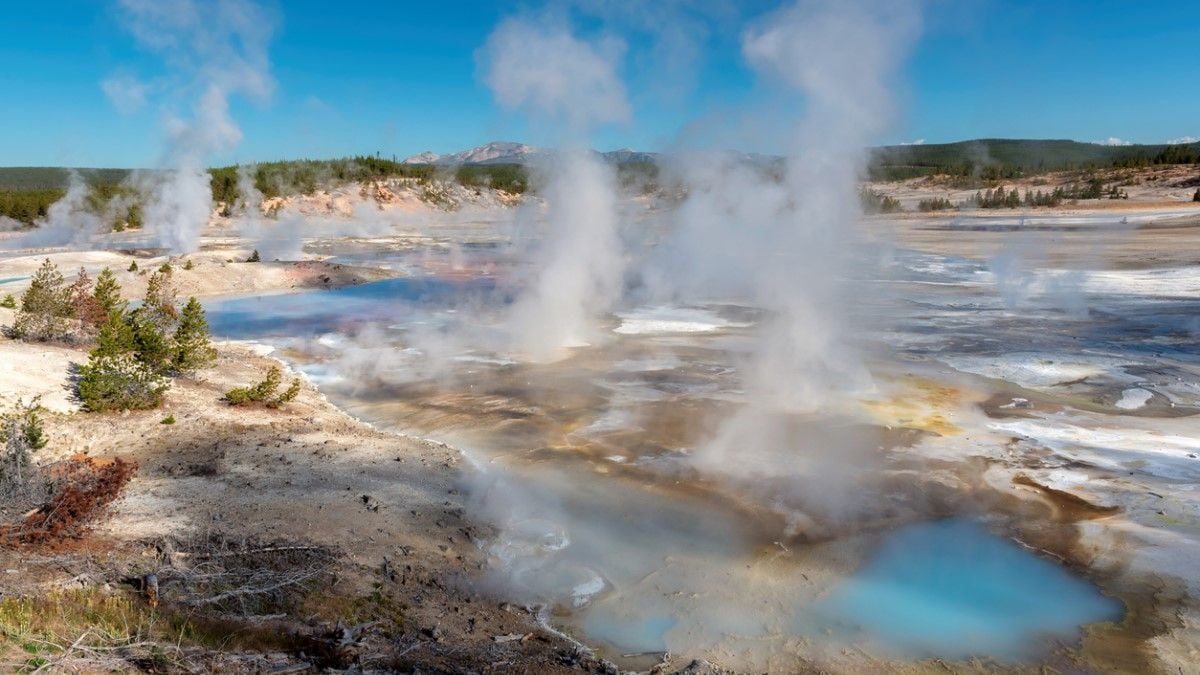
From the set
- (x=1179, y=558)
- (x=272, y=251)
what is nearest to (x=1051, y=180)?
(x=272, y=251)

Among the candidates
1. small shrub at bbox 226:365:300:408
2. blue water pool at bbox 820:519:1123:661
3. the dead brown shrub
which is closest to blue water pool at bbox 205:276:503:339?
small shrub at bbox 226:365:300:408

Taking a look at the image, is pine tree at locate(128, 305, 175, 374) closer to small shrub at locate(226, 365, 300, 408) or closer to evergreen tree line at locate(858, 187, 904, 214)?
small shrub at locate(226, 365, 300, 408)

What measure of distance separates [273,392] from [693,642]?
23.1 feet

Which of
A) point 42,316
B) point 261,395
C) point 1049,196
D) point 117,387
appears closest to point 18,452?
point 117,387

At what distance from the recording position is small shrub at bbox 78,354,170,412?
878 centimetres

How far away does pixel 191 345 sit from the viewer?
34.3ft

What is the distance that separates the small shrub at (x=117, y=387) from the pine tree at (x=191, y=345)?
930 millimetres

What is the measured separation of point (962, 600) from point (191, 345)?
9.65 m

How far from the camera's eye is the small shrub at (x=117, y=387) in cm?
878

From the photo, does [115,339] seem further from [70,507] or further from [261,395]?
[70,507]

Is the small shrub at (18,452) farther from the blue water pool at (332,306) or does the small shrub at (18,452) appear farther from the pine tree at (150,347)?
the blue water pool at (332,306)

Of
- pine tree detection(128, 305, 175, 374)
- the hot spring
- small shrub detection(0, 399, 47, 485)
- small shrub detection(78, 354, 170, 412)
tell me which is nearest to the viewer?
the hot spring

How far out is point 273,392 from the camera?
1003 centimetres

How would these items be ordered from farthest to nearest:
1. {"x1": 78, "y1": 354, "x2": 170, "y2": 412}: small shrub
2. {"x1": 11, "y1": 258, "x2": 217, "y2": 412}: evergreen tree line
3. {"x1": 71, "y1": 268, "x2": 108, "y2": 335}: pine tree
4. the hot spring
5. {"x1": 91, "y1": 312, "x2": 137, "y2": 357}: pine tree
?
{"x1": 71, "y1": 268, "x2": 108, "y2": 335}: pine tree
{"x1": 91, "y1": 312, "x2": 137, "y2": 357}: pine tree
{"x1": 11, "y1": 258, "x2": 217, "y2": 412}: evergreen tree line
{"x1": 78, "y1": 354, "x2": 170, "y2": 412}: small shrub
the hot spring
